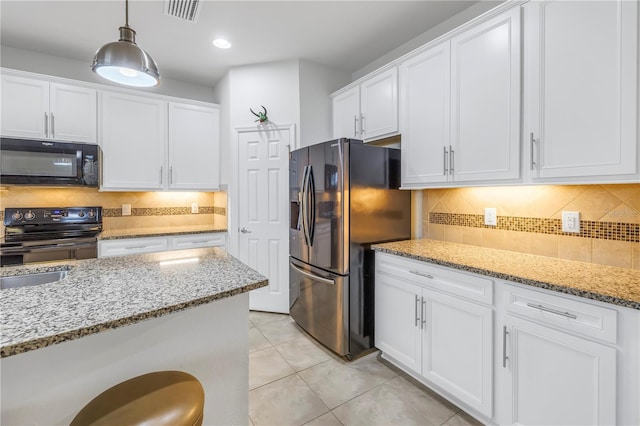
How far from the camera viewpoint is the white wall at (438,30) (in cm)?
222

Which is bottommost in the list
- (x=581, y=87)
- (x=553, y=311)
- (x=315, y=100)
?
(x=553, y=311)

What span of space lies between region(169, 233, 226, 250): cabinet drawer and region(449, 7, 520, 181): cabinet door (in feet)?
8.58

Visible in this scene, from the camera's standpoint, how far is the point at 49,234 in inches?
110

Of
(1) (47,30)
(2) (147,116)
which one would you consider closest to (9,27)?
(1) (47,30)

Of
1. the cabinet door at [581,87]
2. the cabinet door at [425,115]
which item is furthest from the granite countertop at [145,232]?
the cabinet door at [581,87]

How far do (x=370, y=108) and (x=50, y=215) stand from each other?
329cm

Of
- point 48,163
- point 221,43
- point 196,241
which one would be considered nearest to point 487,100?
point 221,43

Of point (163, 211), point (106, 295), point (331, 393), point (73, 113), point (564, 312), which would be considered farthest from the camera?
point (163, 211)

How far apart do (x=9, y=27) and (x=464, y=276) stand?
4.13 m

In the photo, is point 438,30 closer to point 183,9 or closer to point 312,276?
point 183,9

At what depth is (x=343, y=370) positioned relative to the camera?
2219mm

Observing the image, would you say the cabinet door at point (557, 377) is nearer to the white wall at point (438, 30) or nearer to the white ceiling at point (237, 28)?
the white wall at point (438, 30)

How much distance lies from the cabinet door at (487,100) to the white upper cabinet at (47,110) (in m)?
3.39

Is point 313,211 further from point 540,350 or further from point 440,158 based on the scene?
point 540,350
